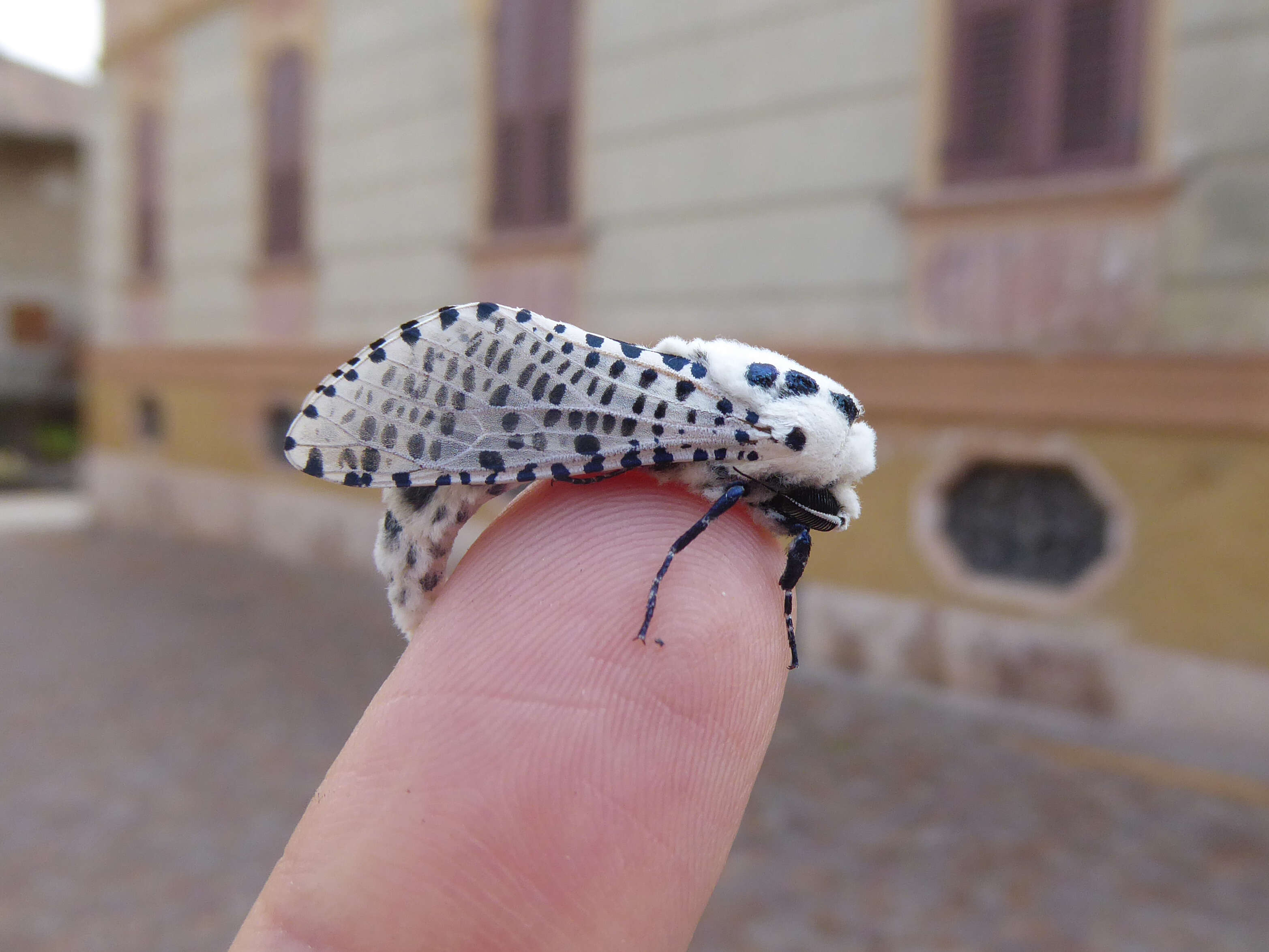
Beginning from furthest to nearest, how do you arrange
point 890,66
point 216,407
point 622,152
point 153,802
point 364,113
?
point 216,407
point 364,113
point 622,152
point 890,66
point 153,802

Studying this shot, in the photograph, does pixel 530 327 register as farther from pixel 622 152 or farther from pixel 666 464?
pixel 622 152

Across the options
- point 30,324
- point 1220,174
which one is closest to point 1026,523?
point 1220,174

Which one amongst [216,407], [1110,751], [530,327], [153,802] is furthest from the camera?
[216,407]

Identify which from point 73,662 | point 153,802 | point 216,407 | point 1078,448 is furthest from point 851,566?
point 216,407

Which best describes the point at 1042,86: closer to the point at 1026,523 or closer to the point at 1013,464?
the point at 1013,464

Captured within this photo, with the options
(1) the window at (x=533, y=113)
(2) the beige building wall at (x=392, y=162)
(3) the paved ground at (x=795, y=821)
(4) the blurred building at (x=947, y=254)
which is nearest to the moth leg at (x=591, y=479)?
(3) the paved ground at (x=795, y=821)

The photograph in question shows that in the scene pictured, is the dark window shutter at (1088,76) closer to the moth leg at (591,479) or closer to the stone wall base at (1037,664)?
the stone wall base at (1037,664)
